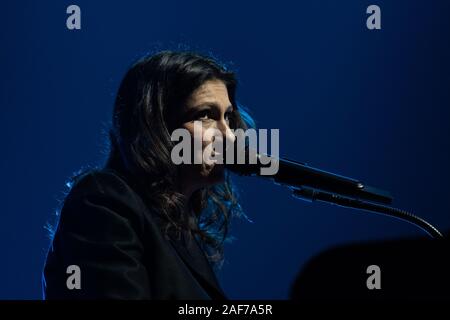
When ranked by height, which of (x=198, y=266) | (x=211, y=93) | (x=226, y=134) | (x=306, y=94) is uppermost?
(x=306, y=94)

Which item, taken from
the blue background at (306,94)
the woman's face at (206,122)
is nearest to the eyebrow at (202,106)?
the woman's face at (206,122)

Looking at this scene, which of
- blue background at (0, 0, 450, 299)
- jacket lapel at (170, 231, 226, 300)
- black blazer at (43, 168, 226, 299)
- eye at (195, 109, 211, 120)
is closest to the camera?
black blazer at (43, 168, 226, 299)

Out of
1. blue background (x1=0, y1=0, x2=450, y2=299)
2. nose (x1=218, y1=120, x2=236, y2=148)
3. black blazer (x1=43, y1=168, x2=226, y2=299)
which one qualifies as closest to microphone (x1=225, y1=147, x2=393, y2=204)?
nose (x1=218, y1=120, x2=236, y2=148)

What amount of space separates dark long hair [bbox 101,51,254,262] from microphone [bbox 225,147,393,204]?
0.90ft

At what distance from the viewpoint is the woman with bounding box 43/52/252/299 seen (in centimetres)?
115

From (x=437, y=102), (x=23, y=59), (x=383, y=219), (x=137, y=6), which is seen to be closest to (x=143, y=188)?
(x=23, y=59)

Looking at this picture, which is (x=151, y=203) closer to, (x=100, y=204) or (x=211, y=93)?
(x=100, y=204)

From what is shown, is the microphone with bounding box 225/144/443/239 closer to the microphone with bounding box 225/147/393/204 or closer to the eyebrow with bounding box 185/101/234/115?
Answer: the microphone with bounding box 225/147/393/204

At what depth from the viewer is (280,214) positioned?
2.60 meters

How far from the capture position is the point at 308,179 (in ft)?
4.00

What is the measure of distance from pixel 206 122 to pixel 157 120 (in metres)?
0.12

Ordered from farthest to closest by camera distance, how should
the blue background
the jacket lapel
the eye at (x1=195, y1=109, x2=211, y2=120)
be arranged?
the blue background, the eye at (x1=195, y1=109, x2=211, y2=120), the jacket lapel

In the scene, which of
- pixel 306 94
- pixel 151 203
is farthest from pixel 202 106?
pixel 306 94

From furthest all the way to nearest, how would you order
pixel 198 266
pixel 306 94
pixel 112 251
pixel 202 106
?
pixel 306 94 < pixel 202 106 < pixel 198 266 < pixel 112 251
